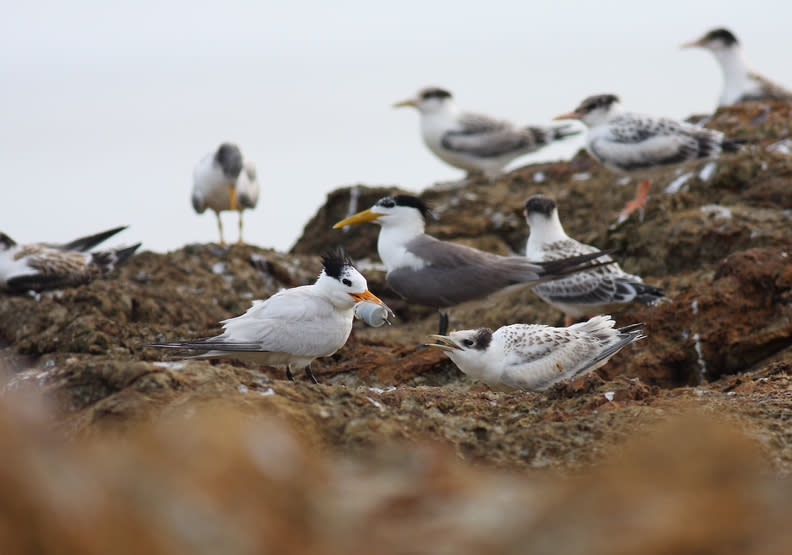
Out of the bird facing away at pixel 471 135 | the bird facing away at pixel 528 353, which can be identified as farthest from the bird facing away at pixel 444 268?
the bird facing away at pixel 471 135

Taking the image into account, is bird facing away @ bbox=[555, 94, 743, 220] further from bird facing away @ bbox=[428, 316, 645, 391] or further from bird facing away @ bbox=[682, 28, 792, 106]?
bird facing away @ bbox=[682, 28, 792, 106]

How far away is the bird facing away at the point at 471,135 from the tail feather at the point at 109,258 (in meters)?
7.69

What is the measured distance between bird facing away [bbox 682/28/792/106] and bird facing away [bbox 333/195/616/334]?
1080 cm

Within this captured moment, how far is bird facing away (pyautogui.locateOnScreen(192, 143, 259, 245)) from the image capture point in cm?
1540

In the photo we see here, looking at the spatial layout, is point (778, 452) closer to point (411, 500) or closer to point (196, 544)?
point (411, 500)

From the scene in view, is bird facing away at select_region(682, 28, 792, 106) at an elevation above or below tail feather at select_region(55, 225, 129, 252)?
above

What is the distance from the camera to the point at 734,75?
17859 millimetres

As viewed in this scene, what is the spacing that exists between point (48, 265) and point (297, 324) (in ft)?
19.3

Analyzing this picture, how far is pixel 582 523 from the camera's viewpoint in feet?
6.99

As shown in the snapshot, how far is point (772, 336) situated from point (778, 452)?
337 cm

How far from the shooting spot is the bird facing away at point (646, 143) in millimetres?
11594

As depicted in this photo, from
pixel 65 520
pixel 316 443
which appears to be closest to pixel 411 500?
pixel 65 520

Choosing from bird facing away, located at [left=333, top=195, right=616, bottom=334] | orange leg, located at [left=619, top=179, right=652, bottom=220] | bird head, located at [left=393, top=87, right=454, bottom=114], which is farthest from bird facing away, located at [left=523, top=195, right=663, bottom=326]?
bird head, located at [left=393, top=87, right=454, bottom=114]

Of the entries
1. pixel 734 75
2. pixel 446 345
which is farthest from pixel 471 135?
pixel 446 345
